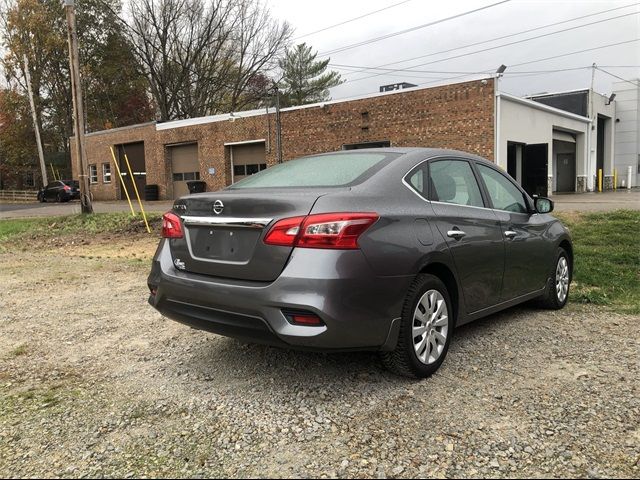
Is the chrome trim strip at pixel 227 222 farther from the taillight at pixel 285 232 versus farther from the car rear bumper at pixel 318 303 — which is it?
the car rear bumper at pixel 318 303

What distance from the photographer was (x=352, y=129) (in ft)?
78.9

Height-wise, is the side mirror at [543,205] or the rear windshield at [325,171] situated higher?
the rear windshield at [325,171]

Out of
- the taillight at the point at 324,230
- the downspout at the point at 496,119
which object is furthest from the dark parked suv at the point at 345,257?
the downspout at the point at 496,119

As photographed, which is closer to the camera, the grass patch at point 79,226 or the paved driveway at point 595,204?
the grass patch at point 79,226

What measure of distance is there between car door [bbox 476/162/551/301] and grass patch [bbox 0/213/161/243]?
1057cm

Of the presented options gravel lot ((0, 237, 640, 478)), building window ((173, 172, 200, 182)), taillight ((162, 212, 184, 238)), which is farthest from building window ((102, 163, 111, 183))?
taillight ((162, 212, 184, 238))

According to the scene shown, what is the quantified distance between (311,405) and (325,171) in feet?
5.47

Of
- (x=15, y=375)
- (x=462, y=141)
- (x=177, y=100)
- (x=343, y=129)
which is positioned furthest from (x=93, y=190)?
(x=15, y=375)

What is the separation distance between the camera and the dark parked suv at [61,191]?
36219 mm

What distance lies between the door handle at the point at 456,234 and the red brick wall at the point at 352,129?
1748cm

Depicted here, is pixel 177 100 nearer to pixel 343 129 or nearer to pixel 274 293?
pixel 343 129

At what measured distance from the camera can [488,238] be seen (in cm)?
431

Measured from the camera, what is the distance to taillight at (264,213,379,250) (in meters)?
3.14

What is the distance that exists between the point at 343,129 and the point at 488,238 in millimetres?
20656
